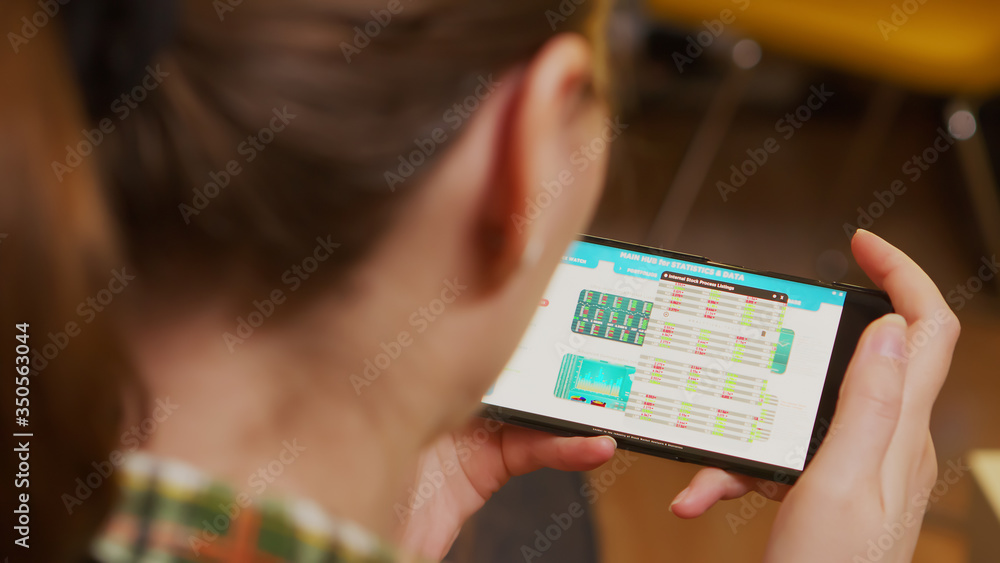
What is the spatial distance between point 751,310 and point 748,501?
539mm

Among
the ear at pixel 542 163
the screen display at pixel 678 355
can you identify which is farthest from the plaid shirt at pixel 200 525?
the screen display at pixel 678 355

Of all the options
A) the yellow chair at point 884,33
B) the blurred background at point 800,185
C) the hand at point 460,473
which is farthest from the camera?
the yellow chair at point 884,33

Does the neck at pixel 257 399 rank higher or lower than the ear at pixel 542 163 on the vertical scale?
lower

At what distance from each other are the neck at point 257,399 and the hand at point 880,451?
16.4 inches

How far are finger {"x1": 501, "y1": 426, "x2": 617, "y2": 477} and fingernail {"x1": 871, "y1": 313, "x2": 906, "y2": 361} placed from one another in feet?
0.82

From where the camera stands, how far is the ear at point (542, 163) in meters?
0.33

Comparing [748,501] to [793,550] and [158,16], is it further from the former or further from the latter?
[158,16]

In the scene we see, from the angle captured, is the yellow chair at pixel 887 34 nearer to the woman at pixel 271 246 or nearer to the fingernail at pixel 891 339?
the fingernail at pixel 891 339

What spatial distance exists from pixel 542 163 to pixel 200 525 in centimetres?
25

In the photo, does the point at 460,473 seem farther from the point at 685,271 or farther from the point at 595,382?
the point at 685,271

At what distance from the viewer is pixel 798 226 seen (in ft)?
4.97

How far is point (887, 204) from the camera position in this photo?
1542mm

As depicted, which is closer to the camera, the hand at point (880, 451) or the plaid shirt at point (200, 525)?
the plaid shirt at point (200, 525)

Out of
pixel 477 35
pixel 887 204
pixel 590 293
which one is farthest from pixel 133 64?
pixel 887 204
